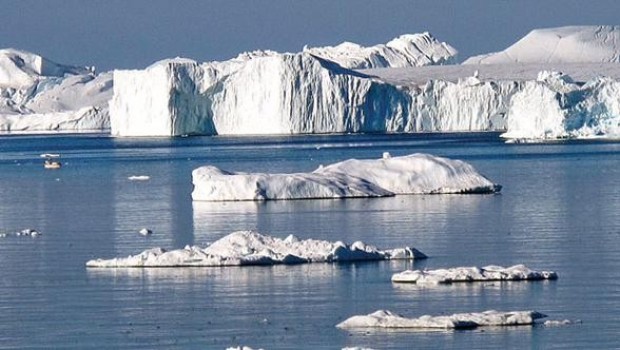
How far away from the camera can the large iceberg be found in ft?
348

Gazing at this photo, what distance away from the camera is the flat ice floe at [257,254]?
Answer: 16.6 m

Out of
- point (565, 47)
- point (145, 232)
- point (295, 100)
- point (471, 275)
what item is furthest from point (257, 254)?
point (565, 47)

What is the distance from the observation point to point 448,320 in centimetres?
1199

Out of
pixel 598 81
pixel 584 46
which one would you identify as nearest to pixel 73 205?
pixel 598 81

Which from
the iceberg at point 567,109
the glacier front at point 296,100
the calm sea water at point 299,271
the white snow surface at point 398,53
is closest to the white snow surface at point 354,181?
the calm sea water at point 299,271

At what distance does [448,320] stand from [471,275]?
110 inches

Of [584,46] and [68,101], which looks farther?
[68,101]

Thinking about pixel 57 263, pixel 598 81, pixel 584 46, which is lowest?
pixel 57 263

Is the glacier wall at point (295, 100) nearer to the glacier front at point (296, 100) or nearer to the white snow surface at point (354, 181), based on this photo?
the glacier front at point (296, 100)

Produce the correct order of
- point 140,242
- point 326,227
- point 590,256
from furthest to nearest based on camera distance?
1. point 326,227
2. point 140,242
3. point 590,256

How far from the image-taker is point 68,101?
114062mm

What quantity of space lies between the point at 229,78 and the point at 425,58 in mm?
41321

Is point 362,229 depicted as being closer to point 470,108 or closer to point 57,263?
point 57,263

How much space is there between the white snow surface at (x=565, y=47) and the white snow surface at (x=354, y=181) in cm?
5500
